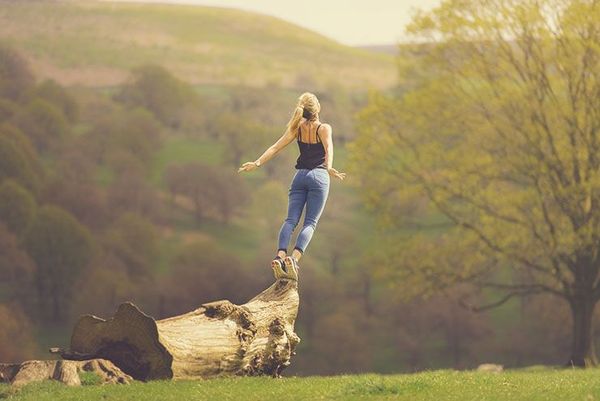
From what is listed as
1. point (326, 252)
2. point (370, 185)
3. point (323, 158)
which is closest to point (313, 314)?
point (326, 252)

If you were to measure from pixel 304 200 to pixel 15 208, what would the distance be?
101164mm

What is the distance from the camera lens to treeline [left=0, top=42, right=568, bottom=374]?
4449 inches

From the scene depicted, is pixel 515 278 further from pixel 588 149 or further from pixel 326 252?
pixel 588 149

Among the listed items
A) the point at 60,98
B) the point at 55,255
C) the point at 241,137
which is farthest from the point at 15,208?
the point at 241,137

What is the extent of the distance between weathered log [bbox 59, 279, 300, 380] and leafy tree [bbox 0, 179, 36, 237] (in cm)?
9931

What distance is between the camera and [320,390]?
1889cm

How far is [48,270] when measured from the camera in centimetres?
11381

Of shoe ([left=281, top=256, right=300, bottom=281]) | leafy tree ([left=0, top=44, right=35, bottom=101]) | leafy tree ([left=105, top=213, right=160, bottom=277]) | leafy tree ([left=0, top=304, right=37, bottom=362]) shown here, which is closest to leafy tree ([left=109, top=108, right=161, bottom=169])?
leafy tree ([left=0, top=44, right=35, bottom=101])

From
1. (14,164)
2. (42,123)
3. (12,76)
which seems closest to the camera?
(14,164)

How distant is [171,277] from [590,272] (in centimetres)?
8372

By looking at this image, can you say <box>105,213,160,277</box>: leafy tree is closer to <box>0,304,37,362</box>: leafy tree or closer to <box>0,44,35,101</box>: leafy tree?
<box>0,304,37,362</box>: leafy tree

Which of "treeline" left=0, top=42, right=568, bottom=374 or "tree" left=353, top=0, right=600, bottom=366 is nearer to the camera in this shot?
"tree" left=353, top=0, right=600, bottom=366

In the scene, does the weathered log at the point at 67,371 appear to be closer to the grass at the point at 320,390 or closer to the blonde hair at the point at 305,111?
the grass at the point at 320,390

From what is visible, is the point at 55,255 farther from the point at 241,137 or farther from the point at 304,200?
the point at 304,200
